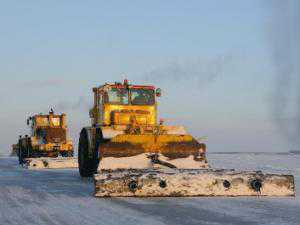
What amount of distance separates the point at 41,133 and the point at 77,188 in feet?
55.3

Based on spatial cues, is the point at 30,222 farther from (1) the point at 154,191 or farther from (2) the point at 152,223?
(1) the point at 154,191

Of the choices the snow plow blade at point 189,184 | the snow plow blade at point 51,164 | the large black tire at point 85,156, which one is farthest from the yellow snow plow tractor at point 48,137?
the snow plow blade at point 189,184

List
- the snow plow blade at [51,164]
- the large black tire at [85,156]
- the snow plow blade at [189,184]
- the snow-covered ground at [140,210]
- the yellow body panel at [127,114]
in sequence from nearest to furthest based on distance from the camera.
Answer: the snow-covered ground at [140,210], the snow plow blade at [189,184], the yellow body panel at [127,114], the large black tire at [85,156], the snow plow blade at [51,164]

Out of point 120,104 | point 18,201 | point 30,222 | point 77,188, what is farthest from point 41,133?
point 30,222

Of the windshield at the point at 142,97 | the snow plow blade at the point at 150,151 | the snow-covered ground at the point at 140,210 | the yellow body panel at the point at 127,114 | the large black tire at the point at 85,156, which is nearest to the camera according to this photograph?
the snow-covered ground at the point at 140,210

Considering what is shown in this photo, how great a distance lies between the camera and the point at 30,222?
23.1ft

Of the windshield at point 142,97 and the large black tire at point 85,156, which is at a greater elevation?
the windshield at point 142,97

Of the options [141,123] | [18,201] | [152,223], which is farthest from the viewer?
[141,123]

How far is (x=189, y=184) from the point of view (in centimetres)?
1011

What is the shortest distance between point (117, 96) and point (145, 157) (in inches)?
118

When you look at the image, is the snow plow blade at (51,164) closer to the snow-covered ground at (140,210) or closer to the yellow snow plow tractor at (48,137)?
the yellow snow plow tractor at (48,137)

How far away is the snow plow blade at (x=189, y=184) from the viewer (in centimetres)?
989

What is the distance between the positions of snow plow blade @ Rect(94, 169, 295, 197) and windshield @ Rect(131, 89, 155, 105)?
464 centimetres

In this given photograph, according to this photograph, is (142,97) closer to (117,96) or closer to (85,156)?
(117,96)
